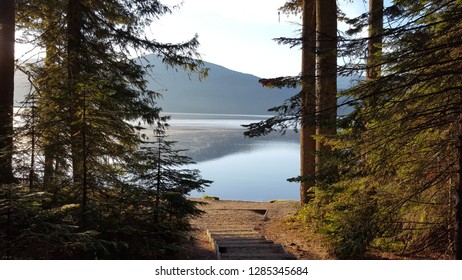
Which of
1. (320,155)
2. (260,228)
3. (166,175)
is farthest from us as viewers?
(260,228)

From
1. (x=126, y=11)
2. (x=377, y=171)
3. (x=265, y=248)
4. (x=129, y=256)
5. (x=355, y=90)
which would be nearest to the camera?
(x=355, y=90)

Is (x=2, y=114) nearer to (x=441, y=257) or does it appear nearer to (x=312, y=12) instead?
(x=441, y=257)

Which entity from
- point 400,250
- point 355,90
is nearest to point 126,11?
point 355,90

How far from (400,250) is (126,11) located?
27.1ft

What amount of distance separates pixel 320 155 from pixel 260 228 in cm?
429

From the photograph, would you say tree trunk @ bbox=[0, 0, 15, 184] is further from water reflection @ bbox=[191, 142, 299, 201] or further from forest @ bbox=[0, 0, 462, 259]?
water reflection @ bbox=[191, 142, 299, 201]

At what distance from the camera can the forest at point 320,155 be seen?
12.7 ft

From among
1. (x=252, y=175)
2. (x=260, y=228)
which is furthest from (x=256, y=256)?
(x=252, y=175)

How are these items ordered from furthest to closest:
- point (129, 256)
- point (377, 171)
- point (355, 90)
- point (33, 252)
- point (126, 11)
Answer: point (126, 11) < point (377, 171) < point (129, 256) < point (33, 252) < point (355, 90)

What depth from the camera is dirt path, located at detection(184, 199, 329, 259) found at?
22.0 feet

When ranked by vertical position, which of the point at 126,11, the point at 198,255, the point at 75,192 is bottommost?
the point at 198,255

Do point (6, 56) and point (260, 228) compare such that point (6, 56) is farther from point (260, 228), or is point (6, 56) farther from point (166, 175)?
point (260, 228)

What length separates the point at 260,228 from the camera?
966 centimetres

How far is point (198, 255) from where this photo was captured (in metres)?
6.54
